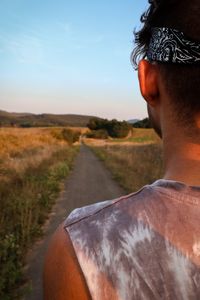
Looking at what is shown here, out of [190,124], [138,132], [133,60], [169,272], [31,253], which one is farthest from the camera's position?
[138,132]

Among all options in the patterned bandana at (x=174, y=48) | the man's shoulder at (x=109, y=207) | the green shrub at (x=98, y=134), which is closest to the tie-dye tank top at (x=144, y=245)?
the man's shoulder at (x=109, y=207)

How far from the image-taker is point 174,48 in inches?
40.7

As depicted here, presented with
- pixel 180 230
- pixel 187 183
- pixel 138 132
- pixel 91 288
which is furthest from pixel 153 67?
pixel 138 132

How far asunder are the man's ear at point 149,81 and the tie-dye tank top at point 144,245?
265 millimetres

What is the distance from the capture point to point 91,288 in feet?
2.93

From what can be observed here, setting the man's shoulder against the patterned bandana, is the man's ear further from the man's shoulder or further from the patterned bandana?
the man's shoulder

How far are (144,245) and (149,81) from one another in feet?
1.42

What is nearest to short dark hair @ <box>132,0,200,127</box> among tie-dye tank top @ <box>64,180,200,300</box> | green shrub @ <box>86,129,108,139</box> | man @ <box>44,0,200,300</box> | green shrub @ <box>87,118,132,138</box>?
man @ <box>44,0,200,300</box>

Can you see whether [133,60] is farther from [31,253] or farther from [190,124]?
[31,253]

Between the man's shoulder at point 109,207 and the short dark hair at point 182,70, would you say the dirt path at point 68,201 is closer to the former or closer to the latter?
the man's shoulder at point 109,207

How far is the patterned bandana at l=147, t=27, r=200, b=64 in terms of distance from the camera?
1.00 metres

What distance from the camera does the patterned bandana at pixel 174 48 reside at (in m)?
1.00

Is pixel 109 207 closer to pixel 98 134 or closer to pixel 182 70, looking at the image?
pixel 182 70

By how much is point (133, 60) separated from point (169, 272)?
2.74 ft
